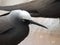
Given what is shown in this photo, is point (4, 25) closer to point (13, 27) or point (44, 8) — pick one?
point (13, 27)

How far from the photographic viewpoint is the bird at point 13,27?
3.48 ft

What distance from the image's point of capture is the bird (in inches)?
41.8

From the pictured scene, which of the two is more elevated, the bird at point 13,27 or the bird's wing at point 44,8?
the bird at point 13,27

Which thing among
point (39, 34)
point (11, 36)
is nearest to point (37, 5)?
point (39, 34)

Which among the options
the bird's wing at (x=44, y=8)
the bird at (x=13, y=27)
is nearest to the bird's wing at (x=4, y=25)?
the bird at (x=13, y=27)

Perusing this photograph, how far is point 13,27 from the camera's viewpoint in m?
1.08

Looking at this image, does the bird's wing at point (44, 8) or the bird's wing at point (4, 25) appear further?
the bird's wing at point (44, 8)

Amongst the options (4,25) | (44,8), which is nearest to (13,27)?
(4,25)

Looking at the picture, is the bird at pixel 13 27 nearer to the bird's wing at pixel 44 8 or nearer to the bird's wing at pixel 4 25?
the bird's wing at pixel 4 25

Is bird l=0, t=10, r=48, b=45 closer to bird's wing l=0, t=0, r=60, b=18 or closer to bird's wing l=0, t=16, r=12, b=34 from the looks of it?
bird's wing l=0, t=16, r=12, b=34

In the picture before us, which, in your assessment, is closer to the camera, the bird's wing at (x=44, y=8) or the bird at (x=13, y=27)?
the bird at (x=13, y=27)

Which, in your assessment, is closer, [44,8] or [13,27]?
[13,27]

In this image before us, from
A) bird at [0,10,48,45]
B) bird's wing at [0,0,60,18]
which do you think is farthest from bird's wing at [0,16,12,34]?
bird's wing at [0,0,60,18]

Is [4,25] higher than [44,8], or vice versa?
[4,25]
